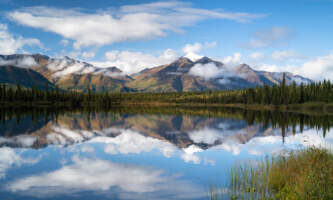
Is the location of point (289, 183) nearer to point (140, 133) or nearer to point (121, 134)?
point (121, 134)

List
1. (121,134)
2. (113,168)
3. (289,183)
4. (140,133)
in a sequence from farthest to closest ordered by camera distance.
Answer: (140,133), (121,134), (113,168), (289,183)

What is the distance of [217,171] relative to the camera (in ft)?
72.0

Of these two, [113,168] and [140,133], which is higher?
[113,168]

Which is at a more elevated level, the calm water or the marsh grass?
the marsh grass

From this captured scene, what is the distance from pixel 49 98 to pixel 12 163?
618 feet

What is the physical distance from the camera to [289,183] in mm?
15984

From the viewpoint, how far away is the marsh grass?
1276cm

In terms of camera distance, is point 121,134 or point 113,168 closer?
point 113,168

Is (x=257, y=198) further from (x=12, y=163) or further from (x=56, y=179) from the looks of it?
(x=12, y=163)

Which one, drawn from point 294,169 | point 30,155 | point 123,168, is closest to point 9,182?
point 123,168

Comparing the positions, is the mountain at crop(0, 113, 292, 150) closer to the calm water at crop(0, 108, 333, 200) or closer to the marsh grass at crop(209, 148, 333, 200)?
the calm water at crop(0, 108, 333, 200)

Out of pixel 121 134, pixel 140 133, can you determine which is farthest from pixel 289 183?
pixel 140 133

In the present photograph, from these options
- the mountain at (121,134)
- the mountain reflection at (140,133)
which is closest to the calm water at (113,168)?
the mountain at (121,134)

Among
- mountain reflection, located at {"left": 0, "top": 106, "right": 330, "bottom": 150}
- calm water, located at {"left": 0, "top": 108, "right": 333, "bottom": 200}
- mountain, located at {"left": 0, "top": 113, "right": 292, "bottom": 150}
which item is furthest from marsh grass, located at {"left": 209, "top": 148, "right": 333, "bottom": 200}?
mountain reflection, located at {"left": 0, "top": 106, "right": 330, "bottom": 150}
